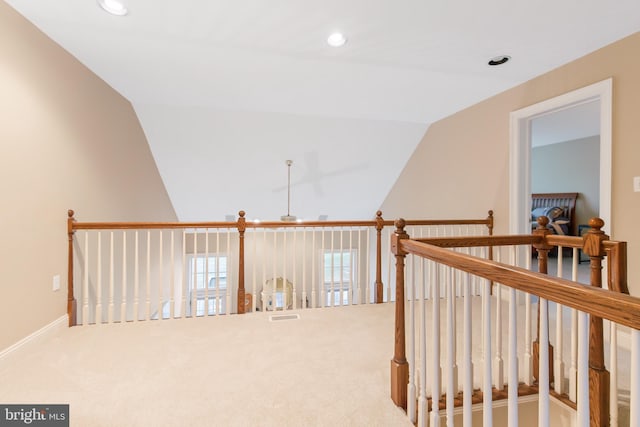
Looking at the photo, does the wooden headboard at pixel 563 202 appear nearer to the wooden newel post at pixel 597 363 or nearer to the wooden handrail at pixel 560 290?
the wooden newel post at pixel 597 363

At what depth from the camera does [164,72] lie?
2.98 m

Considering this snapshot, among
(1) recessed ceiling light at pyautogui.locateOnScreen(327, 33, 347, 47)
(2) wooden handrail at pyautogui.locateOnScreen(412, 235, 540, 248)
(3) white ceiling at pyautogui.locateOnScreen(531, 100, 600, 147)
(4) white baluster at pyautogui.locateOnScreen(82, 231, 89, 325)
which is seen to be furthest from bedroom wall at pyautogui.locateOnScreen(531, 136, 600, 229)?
(4) white baluster at pyautogui.locateOnScreen(82, 231, 89, 325)

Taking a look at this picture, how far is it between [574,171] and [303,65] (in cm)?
591

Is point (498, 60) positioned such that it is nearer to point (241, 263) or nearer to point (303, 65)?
point (303, 65)

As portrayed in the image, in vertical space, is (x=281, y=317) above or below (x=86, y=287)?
below

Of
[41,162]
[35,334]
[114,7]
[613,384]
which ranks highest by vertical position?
[114,7]

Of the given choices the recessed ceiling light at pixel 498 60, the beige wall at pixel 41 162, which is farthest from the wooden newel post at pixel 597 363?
the beige wall at pixel 41 162

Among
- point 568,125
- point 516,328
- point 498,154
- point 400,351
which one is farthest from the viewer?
point 568,125

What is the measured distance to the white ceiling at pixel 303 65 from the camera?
2094mm

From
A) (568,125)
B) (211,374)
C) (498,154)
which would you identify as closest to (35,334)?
(211,374)

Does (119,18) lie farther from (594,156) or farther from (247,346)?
(594,156)

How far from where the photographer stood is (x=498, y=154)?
3.52 m

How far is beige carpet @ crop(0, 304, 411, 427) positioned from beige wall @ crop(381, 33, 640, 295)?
1.98 metres

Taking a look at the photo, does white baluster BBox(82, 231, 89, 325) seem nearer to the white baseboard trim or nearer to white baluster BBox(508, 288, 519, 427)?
the white baseboard trim
